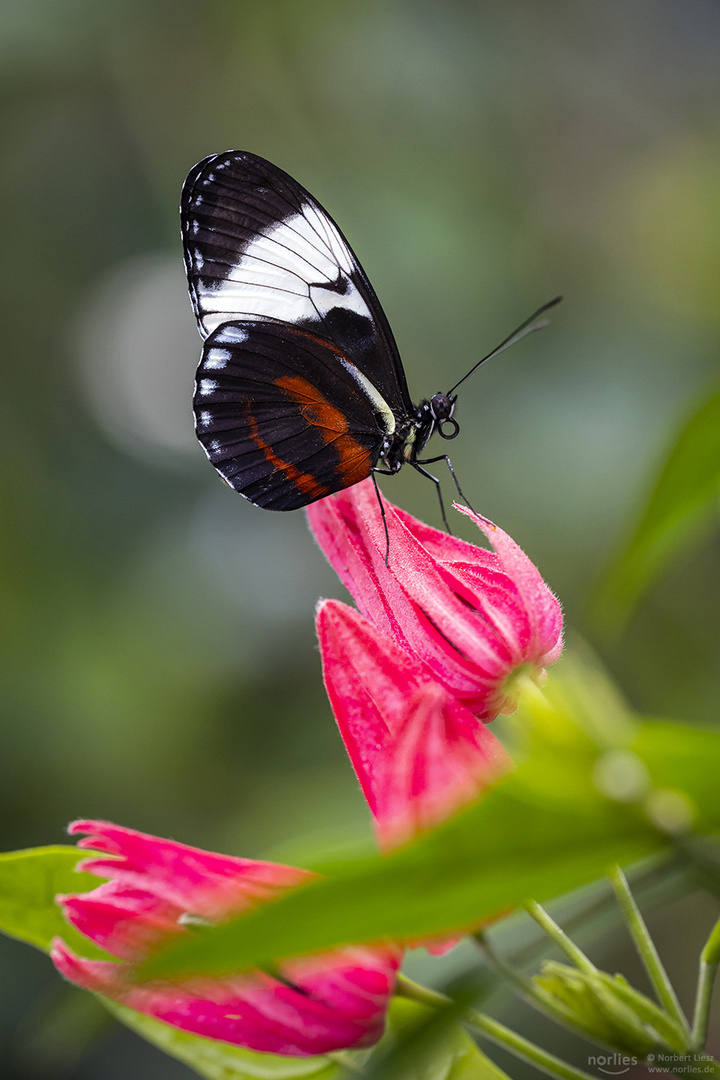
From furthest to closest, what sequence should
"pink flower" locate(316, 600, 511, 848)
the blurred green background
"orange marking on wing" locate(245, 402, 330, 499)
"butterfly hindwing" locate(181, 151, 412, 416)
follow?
the blurred green background → "butterfly hindwing" locate(181, 151, 412, 416) → "orange marking on wing" locate(245, 402, 330, 499) → "pink flower" locate(316, 600, 511, 848)

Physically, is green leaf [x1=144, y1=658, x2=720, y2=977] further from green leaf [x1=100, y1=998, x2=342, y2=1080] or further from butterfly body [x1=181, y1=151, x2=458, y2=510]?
butterfly body [x1=181, y1=151, x2=458, y2=510]

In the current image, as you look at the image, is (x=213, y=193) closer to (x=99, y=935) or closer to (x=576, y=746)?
(x=99, y=935)

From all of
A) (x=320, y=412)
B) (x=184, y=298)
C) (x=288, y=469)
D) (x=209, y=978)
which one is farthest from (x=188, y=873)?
(x=184, y=298)

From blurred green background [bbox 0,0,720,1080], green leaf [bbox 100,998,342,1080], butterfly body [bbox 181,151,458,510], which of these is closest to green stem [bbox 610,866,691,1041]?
green leaf [bbox 100,998,342,1080]

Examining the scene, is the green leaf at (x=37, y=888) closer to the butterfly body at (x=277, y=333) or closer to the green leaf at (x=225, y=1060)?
the green leaf at (x=225, y=1060)

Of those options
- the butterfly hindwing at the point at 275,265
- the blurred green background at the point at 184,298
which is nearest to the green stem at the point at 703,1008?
the butterfly hindwing at the point at 275,265

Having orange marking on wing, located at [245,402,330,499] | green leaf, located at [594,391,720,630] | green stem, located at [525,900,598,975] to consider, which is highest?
orange marking on wing, located at [245,402,330,499]
